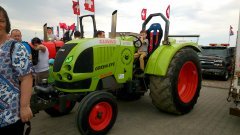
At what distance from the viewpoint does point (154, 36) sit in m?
5.59

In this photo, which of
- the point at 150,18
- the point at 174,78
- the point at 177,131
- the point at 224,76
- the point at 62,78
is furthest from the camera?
the point at 224,76

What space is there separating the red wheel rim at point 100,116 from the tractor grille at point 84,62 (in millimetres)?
608

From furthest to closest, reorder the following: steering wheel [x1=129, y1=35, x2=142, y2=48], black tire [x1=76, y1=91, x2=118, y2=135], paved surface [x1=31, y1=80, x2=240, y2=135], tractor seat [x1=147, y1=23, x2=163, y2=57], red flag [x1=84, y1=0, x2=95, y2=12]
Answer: red flag [x1=84, y1=0, x2=95, y2=12] → tractor seat [x1=147, y1=23, x2=163, y2=57] → steering wheel [x1=129, y1=35, x2=142, y2=48] → paved surface [x1=31, y1=80, x2=240, y2=135] → black tire [x1=76, y1=91, x2=118, y2=135]

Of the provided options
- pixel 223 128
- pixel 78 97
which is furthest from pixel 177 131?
pixel 78 97

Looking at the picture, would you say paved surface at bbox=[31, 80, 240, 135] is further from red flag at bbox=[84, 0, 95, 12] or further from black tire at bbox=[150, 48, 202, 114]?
red flag at bbox=[84, 0, 95, 12]

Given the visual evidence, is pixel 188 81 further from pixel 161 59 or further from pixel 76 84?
pixel 76 84

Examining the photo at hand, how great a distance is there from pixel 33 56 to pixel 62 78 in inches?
82.5

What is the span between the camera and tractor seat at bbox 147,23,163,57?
5512 mm

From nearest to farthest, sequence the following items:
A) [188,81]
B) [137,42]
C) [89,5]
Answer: [137,42] → [188,81] → [89,5]

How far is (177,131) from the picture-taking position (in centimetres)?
443

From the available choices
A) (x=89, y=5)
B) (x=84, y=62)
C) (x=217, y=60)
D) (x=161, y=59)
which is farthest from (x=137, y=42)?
(x=217, y=60)

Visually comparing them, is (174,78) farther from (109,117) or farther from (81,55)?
(81,55)

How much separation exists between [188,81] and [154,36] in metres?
1.32

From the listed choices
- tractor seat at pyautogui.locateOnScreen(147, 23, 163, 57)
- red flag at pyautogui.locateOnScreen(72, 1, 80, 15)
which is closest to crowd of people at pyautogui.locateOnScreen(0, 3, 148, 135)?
tractor seat at pyautogui.locateOnScreen(147, 23, 163, 57)
